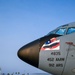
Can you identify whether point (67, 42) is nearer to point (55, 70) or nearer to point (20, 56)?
point (55, 70)

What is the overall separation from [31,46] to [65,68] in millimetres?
2314

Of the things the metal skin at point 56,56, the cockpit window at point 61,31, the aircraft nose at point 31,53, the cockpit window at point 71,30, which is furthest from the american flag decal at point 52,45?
the cockpit window at point 71,30

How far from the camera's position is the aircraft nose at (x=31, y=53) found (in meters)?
11.9

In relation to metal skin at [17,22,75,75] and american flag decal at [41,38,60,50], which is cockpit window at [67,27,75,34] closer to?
metal skin at [17,22,75,75]

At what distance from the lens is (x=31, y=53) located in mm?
12016

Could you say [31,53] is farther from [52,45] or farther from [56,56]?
[56,56]

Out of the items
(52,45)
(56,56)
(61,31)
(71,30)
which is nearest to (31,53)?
(52,45)

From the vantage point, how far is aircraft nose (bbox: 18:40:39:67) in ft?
39.0

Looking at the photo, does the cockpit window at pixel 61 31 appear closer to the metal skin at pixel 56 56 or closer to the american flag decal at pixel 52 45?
the metal skin at pixel 56 56

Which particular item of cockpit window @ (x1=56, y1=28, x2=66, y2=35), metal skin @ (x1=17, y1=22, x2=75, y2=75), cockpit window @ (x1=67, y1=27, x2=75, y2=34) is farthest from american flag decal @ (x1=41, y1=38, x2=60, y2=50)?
cockpit window @ (x1=67, y1=27, x2=75, y2=34)

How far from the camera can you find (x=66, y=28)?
12711 millimetres

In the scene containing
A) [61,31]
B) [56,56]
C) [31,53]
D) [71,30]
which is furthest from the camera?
[61,31]

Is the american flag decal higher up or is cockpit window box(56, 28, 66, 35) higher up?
cockpit window box(56, 28, 66, 35)

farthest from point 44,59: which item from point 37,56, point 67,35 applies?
point 67,35
